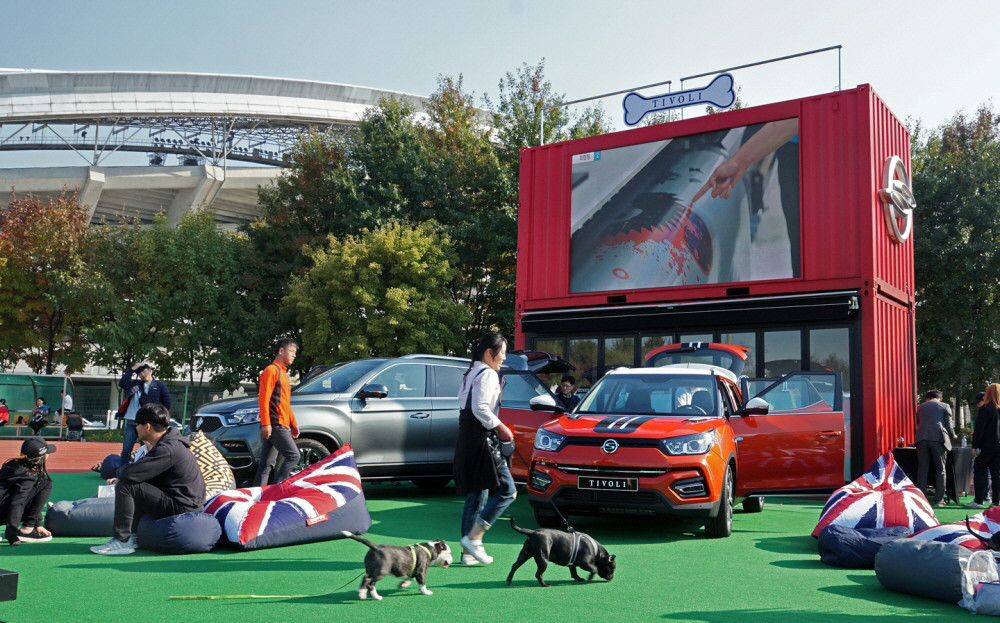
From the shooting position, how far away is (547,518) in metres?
8.16

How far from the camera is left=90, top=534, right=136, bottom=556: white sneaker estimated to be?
6.59 metres

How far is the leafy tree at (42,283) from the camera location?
2859 cm

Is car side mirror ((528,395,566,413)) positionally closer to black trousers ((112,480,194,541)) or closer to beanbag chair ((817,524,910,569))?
beanbag chair ((817,524,910,569))

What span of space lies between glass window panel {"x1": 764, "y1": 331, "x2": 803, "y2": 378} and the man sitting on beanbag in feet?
25.7

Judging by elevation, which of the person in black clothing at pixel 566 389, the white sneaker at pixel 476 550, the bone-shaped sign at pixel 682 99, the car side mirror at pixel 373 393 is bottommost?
the white sneaker at pixel 476 550

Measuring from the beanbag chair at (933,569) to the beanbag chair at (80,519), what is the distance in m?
6.00

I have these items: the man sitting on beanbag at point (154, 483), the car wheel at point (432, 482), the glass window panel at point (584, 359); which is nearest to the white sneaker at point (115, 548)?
the man sitting on beanbag at point (154, 483)

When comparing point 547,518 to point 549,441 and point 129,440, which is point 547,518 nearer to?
point 549,441

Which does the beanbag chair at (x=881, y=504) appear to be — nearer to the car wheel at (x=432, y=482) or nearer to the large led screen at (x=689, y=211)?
the large led screen at (x=689, y=211)

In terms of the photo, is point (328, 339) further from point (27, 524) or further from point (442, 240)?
point (27, 524)

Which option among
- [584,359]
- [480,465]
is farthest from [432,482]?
[480,465]

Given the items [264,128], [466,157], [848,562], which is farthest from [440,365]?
[264,128]

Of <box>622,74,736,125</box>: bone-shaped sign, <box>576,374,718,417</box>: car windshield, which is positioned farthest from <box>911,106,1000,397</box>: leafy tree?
<box>576,374,718,417</box>: car windshield

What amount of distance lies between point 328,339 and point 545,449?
16904mm
